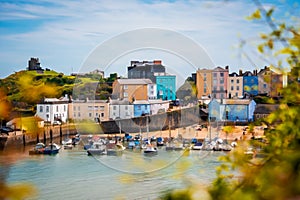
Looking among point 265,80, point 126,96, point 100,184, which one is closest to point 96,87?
point 126,96

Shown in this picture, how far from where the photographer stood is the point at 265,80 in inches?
21.9

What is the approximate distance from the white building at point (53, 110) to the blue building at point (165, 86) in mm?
2494

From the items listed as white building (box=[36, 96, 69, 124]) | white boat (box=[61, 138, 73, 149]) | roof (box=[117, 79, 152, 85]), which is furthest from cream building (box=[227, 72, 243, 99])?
white boat (box=[61, 138, 73, 149])

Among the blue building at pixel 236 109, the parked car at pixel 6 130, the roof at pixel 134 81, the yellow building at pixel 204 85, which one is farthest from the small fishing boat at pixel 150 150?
the parked car at pixel 6 130

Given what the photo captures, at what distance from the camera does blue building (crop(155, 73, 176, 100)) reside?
30.2ft

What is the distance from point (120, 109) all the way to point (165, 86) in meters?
1.14

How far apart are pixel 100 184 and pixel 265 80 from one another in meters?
5.46

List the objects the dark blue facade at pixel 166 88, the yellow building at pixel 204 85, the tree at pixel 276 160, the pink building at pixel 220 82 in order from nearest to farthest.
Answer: the tree at pixel 276 160 → the dark blue facade at pixel 166 88 → the yellow building at pixel 204 85 → the pink building at pixel 220 82

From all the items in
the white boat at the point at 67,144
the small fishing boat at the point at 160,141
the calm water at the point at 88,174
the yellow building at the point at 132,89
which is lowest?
the calm water at the point at 88,174

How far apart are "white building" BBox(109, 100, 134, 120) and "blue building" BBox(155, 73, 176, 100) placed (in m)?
0.71

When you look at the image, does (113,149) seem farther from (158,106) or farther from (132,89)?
(158,106)

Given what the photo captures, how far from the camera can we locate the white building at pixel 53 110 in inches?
455

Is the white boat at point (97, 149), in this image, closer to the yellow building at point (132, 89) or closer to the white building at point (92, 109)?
the white building at point (92, 109)

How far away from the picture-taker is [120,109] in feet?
34.2
